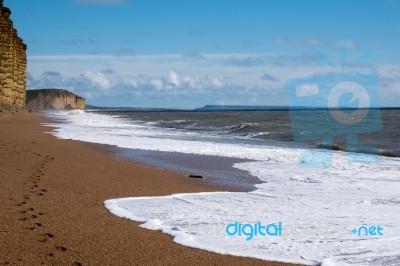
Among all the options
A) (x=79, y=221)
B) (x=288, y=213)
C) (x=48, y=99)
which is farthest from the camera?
(x=48, y=99)

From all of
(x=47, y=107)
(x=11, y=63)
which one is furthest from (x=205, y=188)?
(x=47, y=107)

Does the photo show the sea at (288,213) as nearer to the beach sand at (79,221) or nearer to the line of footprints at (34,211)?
the beach sand at (79,221)

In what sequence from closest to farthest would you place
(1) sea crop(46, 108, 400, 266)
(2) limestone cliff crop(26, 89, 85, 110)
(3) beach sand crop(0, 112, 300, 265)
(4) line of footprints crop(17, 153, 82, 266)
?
(3) beach sand crop(0, 112, 300, 265) → (4) line of footprints crop(17, 153, 82, 266) → (1) sea crop(46, 108, 400, 266) → (2) limestone cliff crop(26, 89, 85, 110)

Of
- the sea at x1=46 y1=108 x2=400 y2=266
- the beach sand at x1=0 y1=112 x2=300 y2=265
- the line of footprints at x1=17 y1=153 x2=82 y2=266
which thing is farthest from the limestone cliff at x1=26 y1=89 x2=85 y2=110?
the line of footprints at x1=17 y1=153 x2=82 y2=266

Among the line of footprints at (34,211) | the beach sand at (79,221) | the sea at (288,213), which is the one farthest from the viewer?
the sea at (288,213)

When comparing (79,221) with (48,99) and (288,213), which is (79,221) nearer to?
(288,213)

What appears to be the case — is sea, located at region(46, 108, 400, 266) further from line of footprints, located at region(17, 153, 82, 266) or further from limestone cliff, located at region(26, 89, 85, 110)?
limestone cliff, located at region(26, 89, 85, 110)

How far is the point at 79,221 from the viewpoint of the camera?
6711mm

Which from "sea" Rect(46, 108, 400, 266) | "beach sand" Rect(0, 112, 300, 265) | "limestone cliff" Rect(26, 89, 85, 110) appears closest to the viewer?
"beach sand" Rect(0, 112, 300, 265)

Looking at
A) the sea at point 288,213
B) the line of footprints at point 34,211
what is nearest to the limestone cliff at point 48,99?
the sea at point 288,213

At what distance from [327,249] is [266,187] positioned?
468 centimetres

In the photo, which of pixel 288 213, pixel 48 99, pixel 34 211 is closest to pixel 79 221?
pixel 34 211

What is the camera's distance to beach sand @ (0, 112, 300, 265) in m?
5.32

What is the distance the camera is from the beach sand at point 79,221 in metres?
5.32
